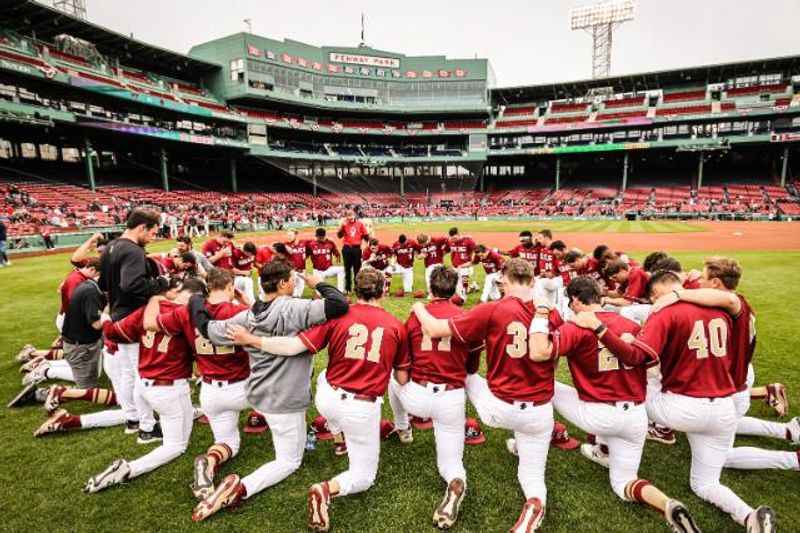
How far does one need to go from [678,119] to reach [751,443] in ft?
193

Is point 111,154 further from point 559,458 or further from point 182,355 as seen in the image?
point 559,458

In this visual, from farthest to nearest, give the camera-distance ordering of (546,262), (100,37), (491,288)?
(100,37)
(491,288)
(546,262)

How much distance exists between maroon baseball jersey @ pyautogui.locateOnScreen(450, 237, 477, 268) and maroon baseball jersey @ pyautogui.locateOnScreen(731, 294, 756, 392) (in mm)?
7509

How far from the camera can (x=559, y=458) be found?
13.9ft

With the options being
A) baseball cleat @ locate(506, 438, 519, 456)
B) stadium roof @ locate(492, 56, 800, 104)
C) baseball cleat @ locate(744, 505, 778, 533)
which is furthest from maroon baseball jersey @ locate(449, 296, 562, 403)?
stadium roof @ locate(492, 56, 800, 104)

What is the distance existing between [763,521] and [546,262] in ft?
22.3

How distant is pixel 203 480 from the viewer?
352 cm

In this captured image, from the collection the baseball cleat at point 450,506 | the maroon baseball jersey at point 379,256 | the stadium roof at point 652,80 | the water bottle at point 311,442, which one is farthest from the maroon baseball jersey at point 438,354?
the stadium roof at point 652,80

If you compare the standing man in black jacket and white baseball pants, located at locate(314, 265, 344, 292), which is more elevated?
the standing man in black jacket

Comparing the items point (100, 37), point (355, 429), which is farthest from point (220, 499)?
point (100, 37)

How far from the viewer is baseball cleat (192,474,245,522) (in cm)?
331

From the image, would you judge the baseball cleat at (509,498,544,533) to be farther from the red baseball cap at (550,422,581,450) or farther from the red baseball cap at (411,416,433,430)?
the red baseball cap at (411,416,433,430)

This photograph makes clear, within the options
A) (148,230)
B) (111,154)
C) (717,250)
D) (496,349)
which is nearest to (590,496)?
(496,349)

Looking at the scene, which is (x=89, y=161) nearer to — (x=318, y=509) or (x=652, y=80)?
(x=318, y=509)
